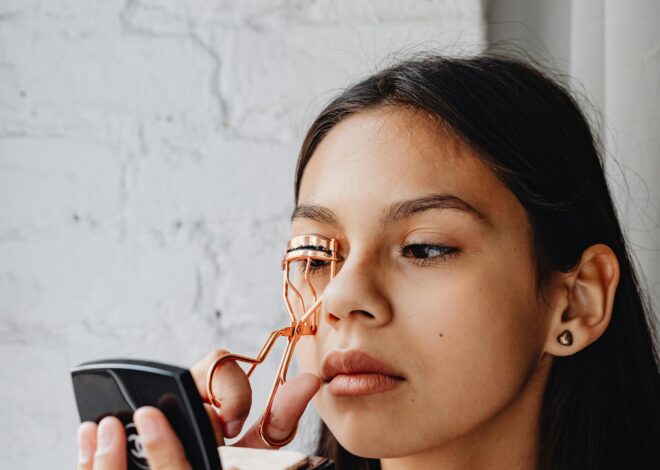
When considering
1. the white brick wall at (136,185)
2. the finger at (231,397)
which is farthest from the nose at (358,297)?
the white brick wall at (136,185)

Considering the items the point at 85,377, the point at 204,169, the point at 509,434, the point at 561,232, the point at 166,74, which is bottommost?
the point at 509,434

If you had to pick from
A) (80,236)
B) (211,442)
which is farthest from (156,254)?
(211,442)

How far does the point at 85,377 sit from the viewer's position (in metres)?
0.68

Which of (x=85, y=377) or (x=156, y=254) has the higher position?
(x=156, y=254)

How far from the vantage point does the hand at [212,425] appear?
63 cm

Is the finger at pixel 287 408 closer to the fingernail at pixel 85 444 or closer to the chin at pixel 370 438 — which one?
the chin at pixel 370 438

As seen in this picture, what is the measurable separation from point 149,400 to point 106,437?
0.06 meters

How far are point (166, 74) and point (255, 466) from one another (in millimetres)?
715

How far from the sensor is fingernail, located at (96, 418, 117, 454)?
2.14ft

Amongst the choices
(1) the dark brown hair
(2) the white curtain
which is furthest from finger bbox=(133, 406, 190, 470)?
(2) the white curtain

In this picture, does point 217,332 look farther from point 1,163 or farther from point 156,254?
point 1,163

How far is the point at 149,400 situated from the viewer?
2.09 feet

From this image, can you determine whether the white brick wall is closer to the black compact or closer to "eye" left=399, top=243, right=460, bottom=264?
"eye" left=399, top=243, right=460, bottom=264

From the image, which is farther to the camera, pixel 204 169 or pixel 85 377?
pixel 204 169
